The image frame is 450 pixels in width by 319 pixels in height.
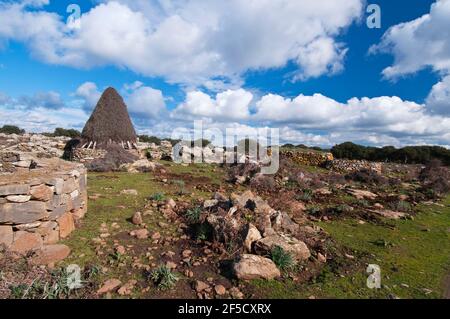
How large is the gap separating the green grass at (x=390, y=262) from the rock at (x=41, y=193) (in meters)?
4.04

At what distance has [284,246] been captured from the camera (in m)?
5.12

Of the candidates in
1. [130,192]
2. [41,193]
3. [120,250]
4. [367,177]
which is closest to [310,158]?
[367,177]

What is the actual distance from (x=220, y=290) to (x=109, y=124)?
19.4 m

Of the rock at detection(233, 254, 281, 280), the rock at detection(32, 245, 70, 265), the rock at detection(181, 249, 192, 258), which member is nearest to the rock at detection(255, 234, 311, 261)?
the rock at detection(233, 254, 281, 280)

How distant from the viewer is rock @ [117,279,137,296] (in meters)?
4.04

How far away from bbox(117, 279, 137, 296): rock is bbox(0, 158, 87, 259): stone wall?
1726 mm

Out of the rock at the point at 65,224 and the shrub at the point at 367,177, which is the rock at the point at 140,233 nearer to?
the rock at the point at 65,224

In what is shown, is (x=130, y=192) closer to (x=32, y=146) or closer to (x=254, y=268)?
(x=254, y=268)

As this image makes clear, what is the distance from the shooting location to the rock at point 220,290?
412 centimetres

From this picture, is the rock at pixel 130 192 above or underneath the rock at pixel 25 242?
above

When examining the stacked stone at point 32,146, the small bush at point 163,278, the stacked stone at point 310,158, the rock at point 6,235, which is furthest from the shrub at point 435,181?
the stacked stone at point 32,146
